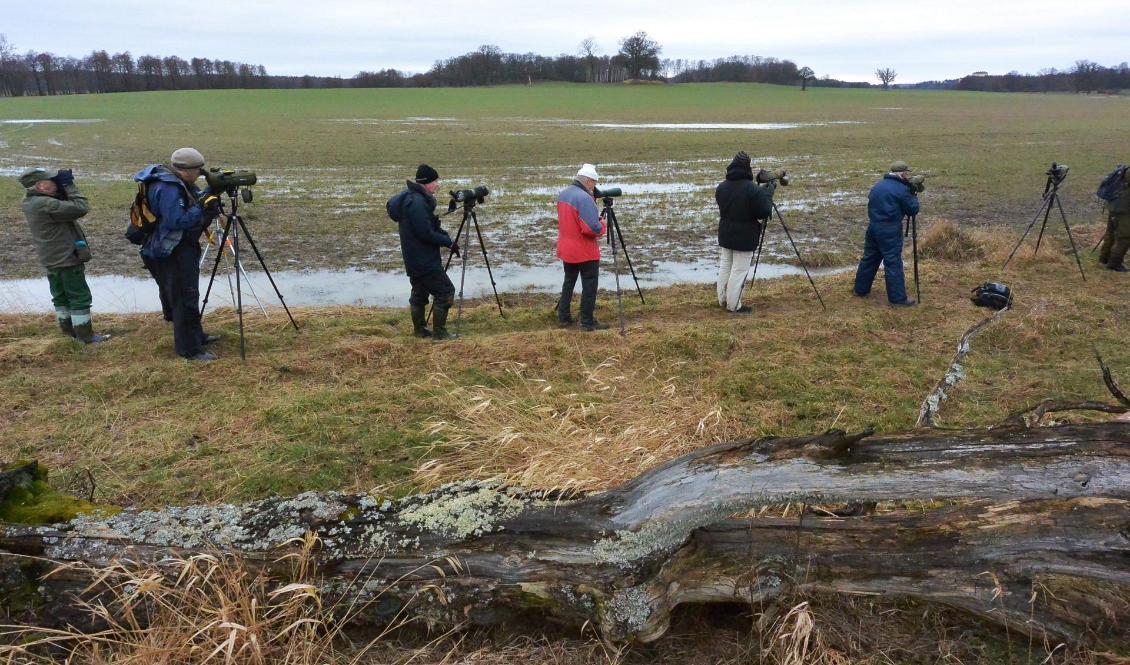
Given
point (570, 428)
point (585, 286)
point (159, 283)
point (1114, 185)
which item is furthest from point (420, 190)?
point (1114, 185)

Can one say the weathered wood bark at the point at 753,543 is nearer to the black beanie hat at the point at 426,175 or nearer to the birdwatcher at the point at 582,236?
the black beanie hat at the point at 426,175

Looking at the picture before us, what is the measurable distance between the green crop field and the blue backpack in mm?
3830

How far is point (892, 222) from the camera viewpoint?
359 inches

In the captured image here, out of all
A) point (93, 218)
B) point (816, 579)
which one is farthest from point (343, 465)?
point (93, 218)

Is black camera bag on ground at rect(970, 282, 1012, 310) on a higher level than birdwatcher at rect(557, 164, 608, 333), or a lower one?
lower

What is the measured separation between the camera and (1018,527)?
9.41ft

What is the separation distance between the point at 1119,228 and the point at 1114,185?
0.66 meters

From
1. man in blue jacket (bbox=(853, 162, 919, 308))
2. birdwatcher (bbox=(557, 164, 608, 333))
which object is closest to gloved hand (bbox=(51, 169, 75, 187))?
birdwatcher (bbox=(557, 164, 608, 333))

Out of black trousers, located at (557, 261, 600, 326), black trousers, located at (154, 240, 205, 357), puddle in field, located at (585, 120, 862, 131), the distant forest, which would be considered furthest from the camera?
the distant forest

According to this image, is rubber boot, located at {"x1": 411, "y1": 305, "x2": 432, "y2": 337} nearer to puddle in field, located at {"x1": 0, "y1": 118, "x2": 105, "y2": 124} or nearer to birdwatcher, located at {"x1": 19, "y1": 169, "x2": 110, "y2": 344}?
birdwatcher, located at {"x1": 19, "y1": 169, "x2": 110, "y2": 344}

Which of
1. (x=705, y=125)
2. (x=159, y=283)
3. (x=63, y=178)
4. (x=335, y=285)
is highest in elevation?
(x=705, y=125)

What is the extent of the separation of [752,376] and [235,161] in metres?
26.1

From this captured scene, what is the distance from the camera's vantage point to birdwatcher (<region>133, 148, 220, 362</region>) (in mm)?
6707

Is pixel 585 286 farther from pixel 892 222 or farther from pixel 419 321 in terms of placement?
pixel 892 222
